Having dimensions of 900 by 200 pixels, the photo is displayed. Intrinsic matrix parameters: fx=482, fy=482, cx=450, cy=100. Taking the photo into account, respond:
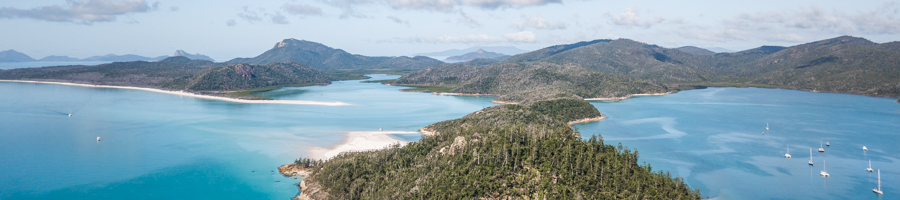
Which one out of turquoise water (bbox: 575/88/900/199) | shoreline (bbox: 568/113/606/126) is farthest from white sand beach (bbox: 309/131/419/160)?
shoreline (bbox: 568/113/606/126)

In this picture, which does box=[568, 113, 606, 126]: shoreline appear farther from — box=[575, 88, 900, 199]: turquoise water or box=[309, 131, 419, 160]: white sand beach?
box=[309, 131, 419, 160]: white sand beach

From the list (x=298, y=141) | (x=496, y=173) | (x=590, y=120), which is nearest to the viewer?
(x=496, y=173)

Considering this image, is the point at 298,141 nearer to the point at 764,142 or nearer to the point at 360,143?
the point at 360,143

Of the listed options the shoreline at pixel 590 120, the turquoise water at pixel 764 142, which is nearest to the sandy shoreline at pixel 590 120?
the shoreline at pixel 590 120

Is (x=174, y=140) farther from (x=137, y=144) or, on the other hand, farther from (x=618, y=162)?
(x=618, y=162)

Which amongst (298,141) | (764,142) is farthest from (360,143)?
(764,142)

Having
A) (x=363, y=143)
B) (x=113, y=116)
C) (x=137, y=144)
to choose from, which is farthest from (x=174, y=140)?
(x=113, y=116)
